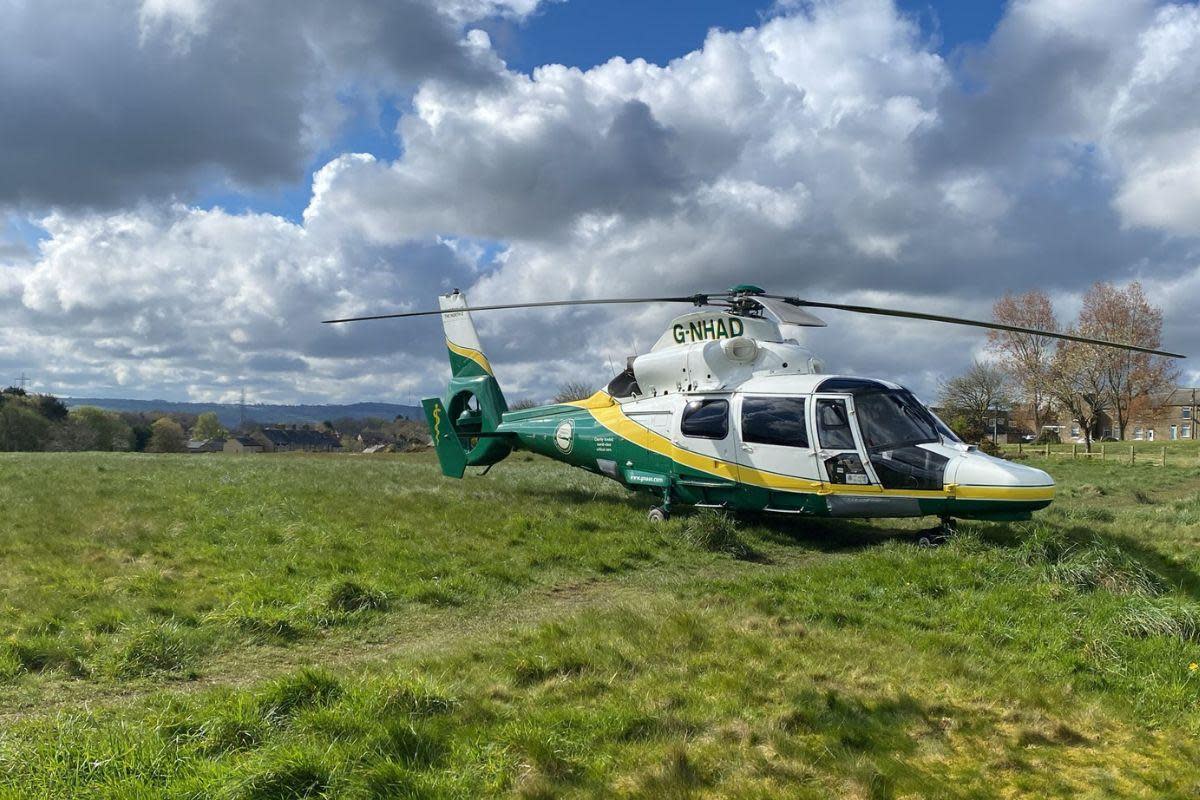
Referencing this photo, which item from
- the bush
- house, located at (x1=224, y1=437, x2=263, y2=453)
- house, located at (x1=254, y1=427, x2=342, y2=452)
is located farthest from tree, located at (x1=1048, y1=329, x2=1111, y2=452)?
house, located at (x1=224, y1=437, x2=263, y2=453)

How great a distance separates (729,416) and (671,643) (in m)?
6.95

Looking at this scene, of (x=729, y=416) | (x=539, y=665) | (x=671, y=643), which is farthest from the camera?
(x=729, y=416)

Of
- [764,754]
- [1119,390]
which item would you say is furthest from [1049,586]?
[1119,390]

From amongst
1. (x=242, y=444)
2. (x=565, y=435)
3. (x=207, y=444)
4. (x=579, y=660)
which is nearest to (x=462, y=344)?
(x=565, y=435)

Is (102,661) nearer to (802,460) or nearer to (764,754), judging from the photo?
(764,754)

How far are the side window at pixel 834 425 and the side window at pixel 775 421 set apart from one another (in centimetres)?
27

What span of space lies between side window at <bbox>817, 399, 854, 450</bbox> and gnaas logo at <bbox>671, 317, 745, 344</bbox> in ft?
8.20

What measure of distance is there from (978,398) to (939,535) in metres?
53.2

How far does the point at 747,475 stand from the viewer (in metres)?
12.6

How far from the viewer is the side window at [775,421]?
39.3ft

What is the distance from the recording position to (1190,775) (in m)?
4.48

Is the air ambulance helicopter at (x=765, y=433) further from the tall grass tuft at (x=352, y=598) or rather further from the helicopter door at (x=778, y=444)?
the tall grass tuft at (x=352, y=598)

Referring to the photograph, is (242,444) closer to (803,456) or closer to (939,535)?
(803,456)

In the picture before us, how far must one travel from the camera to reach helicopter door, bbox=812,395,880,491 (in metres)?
11.3
